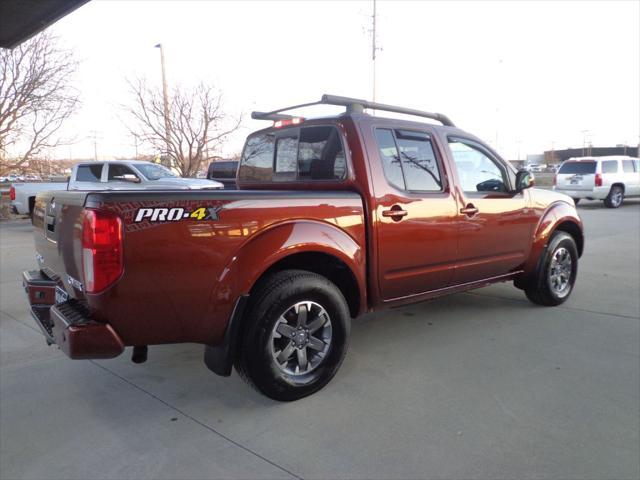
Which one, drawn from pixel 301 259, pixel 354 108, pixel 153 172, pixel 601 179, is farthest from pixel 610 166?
pixel 301 259

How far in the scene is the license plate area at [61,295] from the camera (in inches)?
119

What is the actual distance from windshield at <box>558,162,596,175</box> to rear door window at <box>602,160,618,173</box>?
418 millimetres

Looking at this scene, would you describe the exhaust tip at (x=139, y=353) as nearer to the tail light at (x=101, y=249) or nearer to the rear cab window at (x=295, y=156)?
the tail light at (x=101, y=249)

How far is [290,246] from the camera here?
309cm

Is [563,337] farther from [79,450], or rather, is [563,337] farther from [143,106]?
[143,106]

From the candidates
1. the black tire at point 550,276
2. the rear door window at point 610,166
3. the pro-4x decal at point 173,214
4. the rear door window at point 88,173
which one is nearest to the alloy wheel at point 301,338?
the pro-4x decal at point 173,214

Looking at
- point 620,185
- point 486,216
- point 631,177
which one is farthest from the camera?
point 631,177

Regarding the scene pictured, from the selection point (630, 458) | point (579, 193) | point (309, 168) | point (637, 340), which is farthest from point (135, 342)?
point (579, 193)

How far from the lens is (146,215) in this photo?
2574 mm

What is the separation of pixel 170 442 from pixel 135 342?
60 cm

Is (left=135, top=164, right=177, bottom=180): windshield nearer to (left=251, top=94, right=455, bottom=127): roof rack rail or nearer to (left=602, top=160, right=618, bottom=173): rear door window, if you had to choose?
(left=251, top=94, right=455, bottom=127): roof rack rail

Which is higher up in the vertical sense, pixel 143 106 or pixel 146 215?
pixel 143 106

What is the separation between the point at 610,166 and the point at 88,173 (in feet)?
58.3

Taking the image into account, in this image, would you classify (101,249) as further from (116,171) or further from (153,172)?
(116,171)
